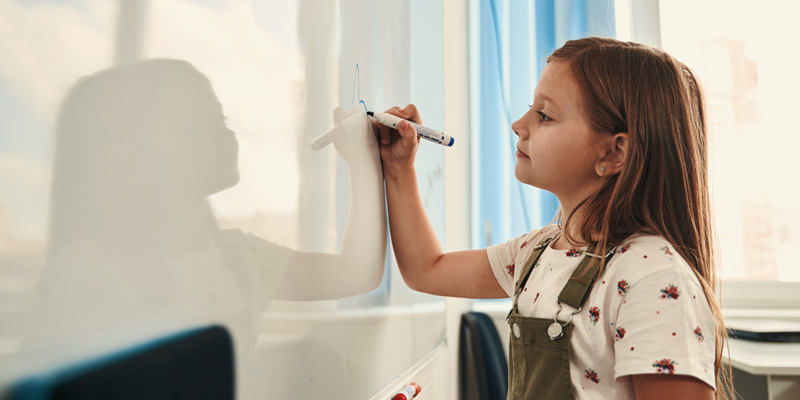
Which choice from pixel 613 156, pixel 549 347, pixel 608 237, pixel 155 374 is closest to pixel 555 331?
pixel 549 347

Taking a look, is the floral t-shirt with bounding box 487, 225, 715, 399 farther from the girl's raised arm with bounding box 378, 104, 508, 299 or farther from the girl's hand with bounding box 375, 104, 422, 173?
the girl's hand with bounding box 375, 104, 422, 173

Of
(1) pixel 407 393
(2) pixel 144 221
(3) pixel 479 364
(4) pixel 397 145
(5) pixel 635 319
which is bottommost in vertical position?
(3) pixel 479 364

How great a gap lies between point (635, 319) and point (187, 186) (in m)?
0.47

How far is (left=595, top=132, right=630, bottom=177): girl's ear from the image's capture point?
631 millimetres

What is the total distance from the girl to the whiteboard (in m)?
0.20

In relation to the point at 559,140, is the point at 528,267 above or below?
below

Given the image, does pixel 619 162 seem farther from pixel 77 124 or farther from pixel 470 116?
pixel 470 116

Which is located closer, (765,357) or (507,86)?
(765,357)

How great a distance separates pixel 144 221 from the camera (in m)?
0.24

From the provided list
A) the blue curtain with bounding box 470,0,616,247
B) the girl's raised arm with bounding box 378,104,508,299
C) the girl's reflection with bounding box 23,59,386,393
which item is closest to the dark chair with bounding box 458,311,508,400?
the blue curtain with bounding box 470,0,616,247

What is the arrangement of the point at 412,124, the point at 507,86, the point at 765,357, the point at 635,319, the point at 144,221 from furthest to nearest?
the point at 507,86 < the point at 765,357 < the point at 412,124 < the point at 635,319 < the point at 144,221

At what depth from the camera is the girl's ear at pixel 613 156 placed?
0.63 m

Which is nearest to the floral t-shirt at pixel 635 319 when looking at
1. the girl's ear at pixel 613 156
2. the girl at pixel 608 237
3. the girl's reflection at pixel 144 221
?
the girl at pixel 608 237

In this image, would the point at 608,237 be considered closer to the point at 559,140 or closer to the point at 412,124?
the point at 559,140
